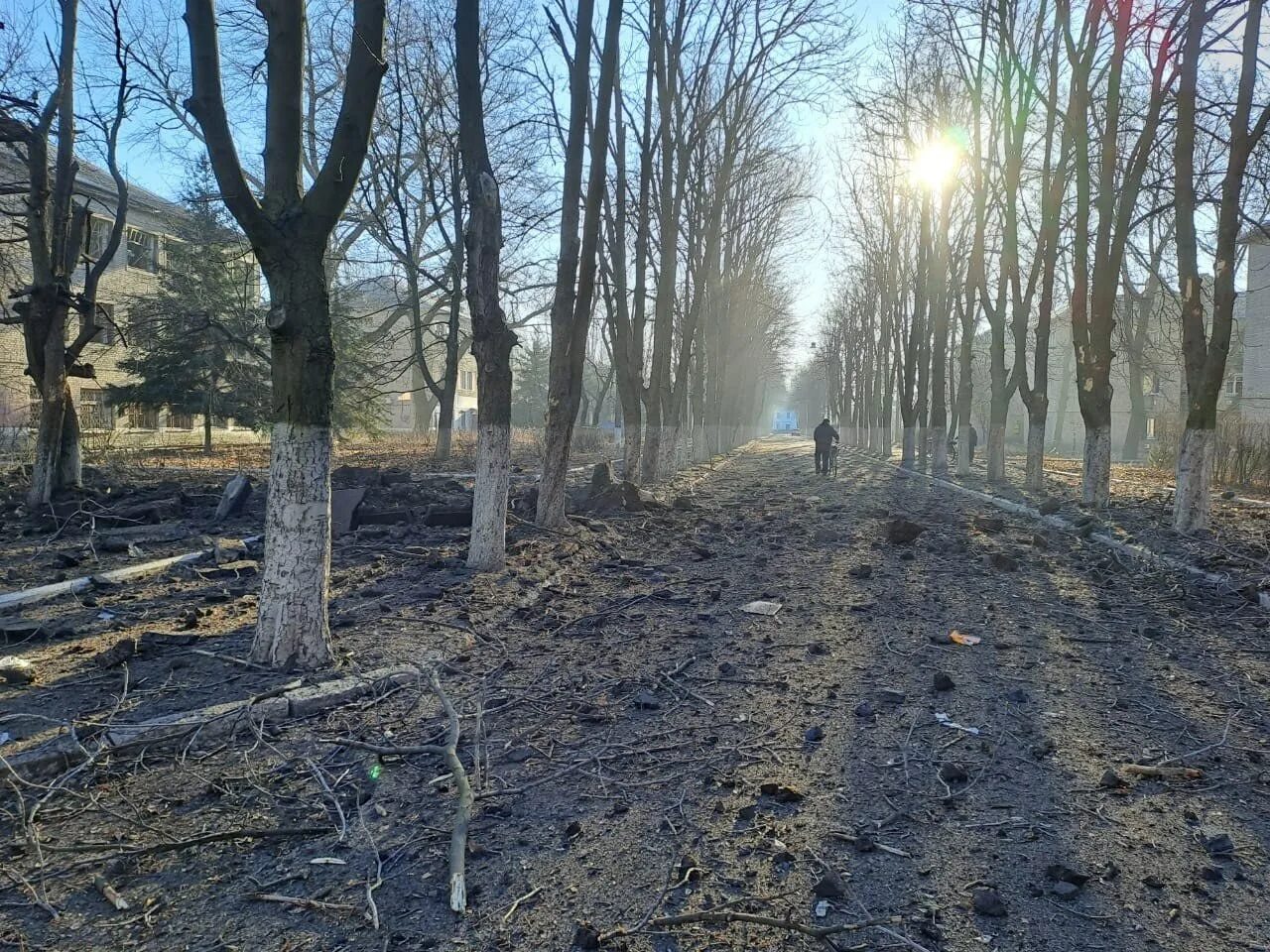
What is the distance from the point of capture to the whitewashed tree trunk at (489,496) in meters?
8.23

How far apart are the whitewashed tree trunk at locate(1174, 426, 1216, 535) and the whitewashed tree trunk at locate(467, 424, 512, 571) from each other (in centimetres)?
892

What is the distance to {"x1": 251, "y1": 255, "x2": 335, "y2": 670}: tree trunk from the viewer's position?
504cm

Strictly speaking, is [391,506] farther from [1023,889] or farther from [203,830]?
[1023,889]

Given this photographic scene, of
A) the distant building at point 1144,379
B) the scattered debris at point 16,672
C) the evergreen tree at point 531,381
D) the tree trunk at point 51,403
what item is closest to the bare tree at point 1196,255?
the scattered debris at point 16,672

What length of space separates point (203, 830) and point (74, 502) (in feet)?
33.7

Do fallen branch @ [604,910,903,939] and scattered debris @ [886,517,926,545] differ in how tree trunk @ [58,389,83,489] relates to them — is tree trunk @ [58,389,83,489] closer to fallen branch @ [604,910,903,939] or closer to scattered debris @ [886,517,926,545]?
scattered debris @ [886,517,926,545]

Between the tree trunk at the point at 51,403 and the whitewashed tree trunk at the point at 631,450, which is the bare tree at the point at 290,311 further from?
the whitewashed tree trunk at the point at 631,450

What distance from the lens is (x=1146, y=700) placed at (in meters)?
4.75

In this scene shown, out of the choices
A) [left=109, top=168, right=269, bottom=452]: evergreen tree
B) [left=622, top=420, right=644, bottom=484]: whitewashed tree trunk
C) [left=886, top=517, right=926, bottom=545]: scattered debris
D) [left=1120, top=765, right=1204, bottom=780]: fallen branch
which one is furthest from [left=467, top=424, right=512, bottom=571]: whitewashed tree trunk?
[left=109, top=168, right=269, bottom=452]: evergreen tree

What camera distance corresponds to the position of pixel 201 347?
23594 mm

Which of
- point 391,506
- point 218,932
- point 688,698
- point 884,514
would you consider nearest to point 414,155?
point 391,506

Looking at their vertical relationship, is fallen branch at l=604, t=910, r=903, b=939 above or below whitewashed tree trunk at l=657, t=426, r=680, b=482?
below

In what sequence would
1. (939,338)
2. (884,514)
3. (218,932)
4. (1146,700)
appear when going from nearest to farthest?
(218,932) → (1146,700) → (884,514) → (939,338)

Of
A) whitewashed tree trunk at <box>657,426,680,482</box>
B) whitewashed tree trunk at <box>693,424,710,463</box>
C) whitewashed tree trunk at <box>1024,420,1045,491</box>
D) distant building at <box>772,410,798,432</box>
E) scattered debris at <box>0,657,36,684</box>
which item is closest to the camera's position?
scattered debris at <box>0,657,36,684</box>
